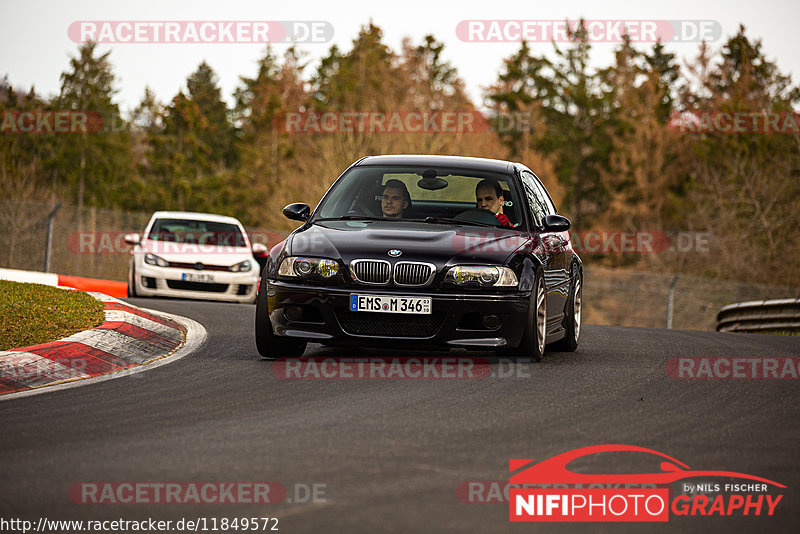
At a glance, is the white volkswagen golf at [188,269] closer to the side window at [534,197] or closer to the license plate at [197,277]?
the license plate at [197,277]

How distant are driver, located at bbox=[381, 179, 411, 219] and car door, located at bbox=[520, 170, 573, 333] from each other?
3.53 ft

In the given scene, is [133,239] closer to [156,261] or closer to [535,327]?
[156,261]

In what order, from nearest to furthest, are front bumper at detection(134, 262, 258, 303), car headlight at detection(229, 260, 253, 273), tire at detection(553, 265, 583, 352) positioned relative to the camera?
tire at detection(553, 265, 583, 352) → front bumper at detection(134, 262, 258, 303) → car headlight at detection(229, 260, 253, 273)

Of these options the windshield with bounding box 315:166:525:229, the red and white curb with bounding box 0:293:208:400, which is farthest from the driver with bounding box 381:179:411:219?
the red and white curb with bounding box 0:293:208:400

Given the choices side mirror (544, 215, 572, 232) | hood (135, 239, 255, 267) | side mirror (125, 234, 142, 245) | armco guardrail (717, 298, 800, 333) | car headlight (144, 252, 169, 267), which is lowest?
armco guardrail (717, 298, 800, 333)

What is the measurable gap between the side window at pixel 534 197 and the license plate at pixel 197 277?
8038mm

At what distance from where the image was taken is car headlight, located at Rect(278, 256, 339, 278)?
7.97 metres

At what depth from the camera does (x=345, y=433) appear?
17.6 ft

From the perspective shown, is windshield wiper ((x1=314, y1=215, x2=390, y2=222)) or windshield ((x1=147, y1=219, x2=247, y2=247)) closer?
windshield wiper ((x1=314, y1=215, x2=390, y2=222))

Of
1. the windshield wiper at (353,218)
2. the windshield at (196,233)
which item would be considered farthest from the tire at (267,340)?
the windshield at (196,233)

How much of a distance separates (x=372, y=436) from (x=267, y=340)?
3197mm

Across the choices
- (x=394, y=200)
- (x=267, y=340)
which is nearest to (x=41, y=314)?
(x=267, y=340)

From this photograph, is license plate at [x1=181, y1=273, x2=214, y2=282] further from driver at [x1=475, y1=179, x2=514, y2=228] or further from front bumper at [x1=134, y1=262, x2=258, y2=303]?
driver at [x1=475, y1=179, x2=514, y2=228]

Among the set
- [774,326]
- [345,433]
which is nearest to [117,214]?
[774,326]
